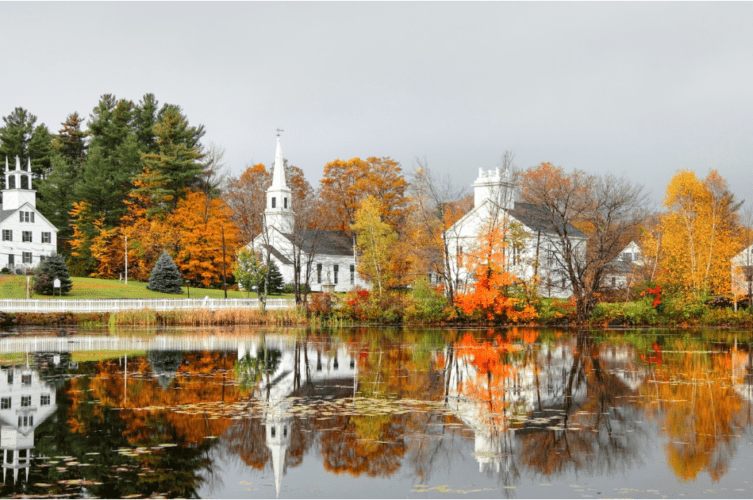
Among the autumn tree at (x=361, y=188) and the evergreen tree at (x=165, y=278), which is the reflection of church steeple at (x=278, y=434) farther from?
the autumn tree at (x=361, y=188)

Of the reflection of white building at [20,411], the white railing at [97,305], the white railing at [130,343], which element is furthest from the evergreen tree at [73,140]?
the reflection of white building at [20,411]

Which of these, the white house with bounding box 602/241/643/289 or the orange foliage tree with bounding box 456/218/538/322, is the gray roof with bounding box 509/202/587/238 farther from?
the orange foliage tree with bounding box 456/218/538/322

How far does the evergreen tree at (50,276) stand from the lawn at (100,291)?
1.88 feet

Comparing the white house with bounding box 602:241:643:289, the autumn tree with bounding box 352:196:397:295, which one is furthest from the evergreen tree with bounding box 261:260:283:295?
the white house with bounding box 602:241:643:289

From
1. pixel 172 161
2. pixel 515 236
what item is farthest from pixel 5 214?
pixel 515 236

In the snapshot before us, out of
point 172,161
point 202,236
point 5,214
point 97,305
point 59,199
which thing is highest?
point 172,161

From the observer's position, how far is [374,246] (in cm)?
5431

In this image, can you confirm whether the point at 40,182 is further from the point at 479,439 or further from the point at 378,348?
the point at 479,439

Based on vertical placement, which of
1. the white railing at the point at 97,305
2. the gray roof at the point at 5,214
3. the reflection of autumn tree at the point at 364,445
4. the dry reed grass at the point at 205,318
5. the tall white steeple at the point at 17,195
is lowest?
the reflection of autumn tree at the point at 364,445

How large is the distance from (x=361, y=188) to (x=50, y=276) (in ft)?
103

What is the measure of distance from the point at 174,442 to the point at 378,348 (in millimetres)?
16112

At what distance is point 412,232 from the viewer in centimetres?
6322

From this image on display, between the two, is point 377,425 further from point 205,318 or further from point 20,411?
point 205,318

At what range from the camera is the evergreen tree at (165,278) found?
59.1m
